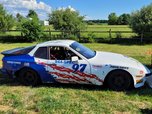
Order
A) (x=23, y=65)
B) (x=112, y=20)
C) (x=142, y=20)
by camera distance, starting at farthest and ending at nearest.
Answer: (x=112, y=20) → (x=142, y=20) → (x=23, y=65)

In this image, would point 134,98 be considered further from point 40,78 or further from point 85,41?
point 85,41

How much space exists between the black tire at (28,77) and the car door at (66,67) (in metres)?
0.51

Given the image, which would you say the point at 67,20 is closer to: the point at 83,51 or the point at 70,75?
the point at 83,51

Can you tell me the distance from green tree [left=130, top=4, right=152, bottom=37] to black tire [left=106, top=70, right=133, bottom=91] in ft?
58.0

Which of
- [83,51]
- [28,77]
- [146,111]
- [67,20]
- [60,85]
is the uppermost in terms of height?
[67,20]

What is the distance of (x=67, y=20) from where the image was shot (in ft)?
93.0

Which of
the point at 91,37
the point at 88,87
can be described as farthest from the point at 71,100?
the point at 91,37

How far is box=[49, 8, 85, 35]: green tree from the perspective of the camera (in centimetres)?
2825

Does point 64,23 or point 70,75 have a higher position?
point 64,23

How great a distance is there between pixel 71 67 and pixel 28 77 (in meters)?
1.41

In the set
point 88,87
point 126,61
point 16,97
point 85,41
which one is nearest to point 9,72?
point 16,97

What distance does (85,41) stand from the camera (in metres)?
25.8

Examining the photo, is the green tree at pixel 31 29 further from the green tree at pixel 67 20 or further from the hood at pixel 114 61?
the hood at pixel 114 61

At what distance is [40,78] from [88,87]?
4.63 ft
